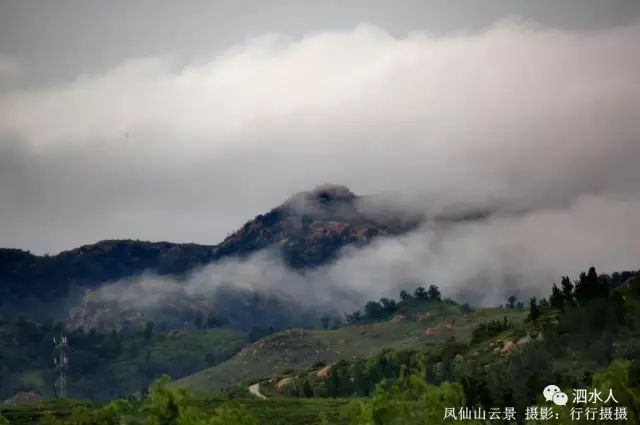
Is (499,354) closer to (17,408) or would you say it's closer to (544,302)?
(544,302)

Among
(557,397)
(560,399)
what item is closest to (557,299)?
(557,397)

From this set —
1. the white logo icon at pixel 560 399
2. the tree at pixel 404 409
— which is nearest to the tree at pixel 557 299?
the tree at pixel 404 409

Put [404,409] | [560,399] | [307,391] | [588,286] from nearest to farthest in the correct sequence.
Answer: [560,399] < [404,409] < [588,286] < [307,391]

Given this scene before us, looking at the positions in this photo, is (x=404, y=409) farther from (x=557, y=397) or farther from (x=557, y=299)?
(x=557, y=299)

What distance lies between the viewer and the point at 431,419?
76.4 metres

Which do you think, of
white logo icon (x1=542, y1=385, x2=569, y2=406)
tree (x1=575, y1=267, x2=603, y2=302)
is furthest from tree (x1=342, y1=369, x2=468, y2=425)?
tree (x1=575, y1=267, x2=603, y2=302)

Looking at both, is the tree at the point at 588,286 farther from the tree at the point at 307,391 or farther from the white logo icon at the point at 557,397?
the white logo icon at the point at 557,397

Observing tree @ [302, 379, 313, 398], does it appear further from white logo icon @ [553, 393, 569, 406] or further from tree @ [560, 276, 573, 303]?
white logo icon @ [553, 393, 569, 406]

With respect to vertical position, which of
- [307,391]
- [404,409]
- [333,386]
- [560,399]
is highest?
[560,399]

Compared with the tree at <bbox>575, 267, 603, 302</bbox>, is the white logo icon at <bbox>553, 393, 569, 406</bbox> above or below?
below

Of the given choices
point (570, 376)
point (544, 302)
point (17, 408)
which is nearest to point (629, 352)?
point (570, 376)

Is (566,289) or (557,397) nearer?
(557,397)

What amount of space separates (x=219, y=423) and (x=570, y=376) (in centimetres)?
7206

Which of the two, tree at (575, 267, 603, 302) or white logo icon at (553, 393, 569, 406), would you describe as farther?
tree at (575, 267, 603, 302)
